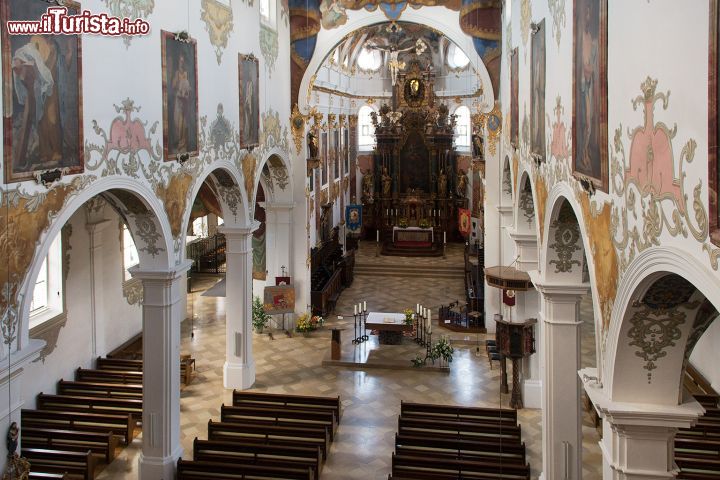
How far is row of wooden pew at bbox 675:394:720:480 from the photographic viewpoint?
31.5 feet

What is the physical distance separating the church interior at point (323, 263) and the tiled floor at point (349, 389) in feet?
0.28

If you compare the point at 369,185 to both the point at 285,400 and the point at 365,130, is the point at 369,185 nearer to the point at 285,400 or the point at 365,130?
the point at 365,130

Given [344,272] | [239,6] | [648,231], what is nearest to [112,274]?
[239,6]

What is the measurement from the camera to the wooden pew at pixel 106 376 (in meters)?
14.8

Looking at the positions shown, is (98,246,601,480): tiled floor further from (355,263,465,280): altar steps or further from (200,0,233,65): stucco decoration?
(200,0,233,65): stucco decoration

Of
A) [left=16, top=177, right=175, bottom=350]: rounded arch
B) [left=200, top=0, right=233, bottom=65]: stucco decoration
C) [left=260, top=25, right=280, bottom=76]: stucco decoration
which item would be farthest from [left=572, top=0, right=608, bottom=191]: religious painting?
[left=260, top=25, right=280, bottom=76]: stucco decoration

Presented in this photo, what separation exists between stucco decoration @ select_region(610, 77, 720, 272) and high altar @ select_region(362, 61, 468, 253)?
2610 cm

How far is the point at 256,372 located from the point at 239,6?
8322mm

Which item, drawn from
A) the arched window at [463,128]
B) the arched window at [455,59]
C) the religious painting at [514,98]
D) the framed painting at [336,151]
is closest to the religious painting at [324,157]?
the framed painting at [336,151]

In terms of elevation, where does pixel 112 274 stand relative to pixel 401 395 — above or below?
above

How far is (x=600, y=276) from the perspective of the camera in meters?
6.02

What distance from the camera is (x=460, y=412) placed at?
12.9 metres

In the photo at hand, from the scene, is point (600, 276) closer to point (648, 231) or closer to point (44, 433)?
point (648, 231)

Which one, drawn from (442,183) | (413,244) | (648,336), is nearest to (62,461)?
(648,336)
